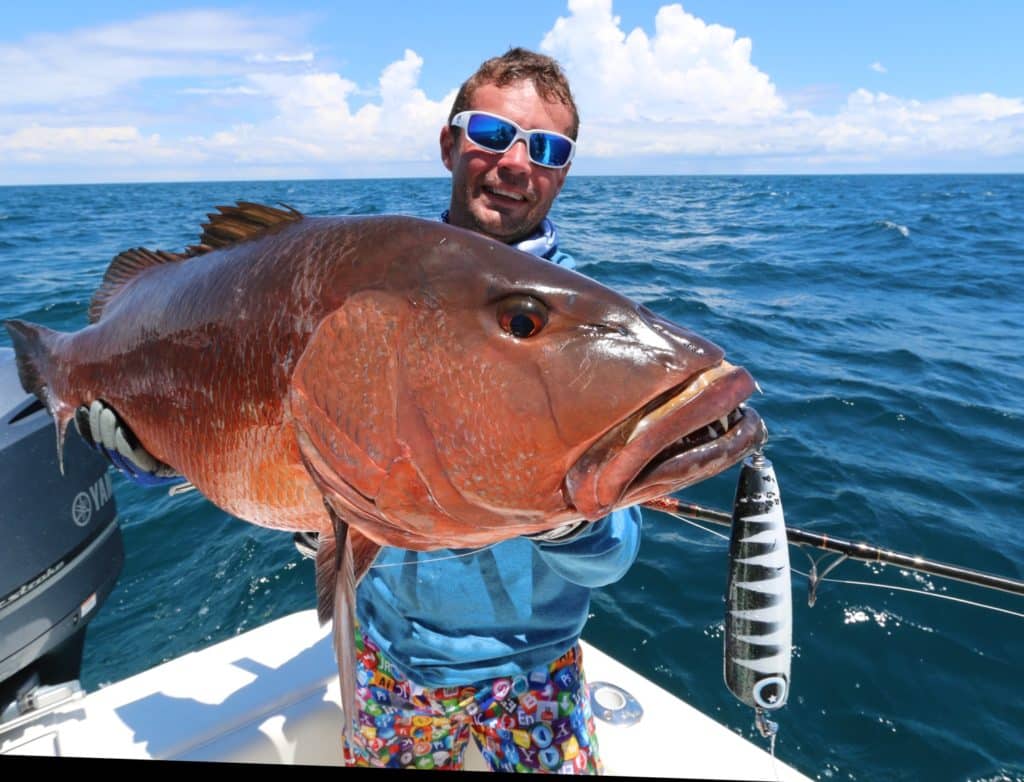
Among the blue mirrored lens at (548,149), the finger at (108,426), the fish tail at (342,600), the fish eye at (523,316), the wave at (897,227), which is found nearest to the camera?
the fish eye at (523,316)

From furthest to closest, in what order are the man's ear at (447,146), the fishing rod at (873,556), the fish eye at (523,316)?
the fishing rod at (873,556)
the man's ear at (447,146)
the fish eye at (523,316)

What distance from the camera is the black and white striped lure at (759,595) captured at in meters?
2.17

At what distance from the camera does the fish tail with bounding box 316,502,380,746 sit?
4.45ft

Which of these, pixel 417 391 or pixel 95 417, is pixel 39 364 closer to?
pixel 95 417

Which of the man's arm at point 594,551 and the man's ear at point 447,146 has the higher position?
the man's ear at point 447,146

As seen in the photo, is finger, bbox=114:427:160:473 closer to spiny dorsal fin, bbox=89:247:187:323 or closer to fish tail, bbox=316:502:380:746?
spiny dorsal fin, bbox=89:247:187:323

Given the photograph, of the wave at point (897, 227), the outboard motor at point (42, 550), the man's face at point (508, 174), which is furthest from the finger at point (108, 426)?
the wave at point (897, 227)

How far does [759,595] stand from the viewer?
222 cm

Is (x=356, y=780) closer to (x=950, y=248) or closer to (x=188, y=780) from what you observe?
(x=188, y=780)

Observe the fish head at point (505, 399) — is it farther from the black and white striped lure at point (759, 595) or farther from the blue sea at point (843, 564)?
the black and white striped lure at point (759, 595)

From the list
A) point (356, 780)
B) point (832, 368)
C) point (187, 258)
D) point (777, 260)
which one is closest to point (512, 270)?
point (356, 780)

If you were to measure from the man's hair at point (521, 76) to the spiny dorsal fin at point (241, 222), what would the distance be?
0.87 meters

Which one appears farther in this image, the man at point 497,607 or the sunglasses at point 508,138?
the sunglasses at point 508,138

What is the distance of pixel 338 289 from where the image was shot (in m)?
1.35
